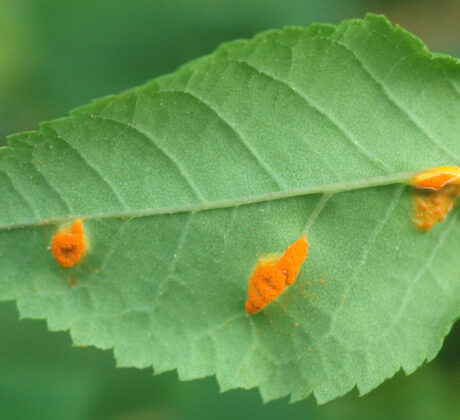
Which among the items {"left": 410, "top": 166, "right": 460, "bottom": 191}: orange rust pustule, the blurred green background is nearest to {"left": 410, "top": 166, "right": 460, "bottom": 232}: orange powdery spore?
{"left": 410, "top": 166, "right": 460, "bottom": 191}: orange rust pustule

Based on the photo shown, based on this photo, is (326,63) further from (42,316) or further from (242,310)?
(42,316)

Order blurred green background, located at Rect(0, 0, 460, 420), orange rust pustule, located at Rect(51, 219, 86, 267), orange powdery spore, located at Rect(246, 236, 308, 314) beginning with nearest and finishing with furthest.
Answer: orange rust pustule, located at Rect(51, 219, 86, 267) < orange powdery spore, located at Rect(246, 236, 308, 314) < blurred green background, located at Rect(0, 0, 460, 420)

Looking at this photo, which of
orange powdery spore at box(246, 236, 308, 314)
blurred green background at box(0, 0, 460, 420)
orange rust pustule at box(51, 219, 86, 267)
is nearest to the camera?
orange rust pustule at box(51, 219, 86, 267)

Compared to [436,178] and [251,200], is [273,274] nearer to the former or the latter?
[251,200]

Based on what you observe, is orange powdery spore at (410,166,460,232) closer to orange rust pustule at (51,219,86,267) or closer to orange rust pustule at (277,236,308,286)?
orange rust pustule at (277,236,308,286)

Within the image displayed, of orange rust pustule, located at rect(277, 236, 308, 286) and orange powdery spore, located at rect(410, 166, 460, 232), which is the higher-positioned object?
orange powdery spore, located at rect(410, 166, 460, 232)

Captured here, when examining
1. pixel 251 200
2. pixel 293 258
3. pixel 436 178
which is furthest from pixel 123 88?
pixel 436 178

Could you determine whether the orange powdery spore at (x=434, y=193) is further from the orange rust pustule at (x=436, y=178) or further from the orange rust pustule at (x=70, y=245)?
the orange rust pustule at (x=70, y=245)

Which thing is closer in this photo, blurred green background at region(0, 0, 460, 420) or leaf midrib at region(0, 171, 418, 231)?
Result: leaf midrib at region(0, 171, 418, 231)
